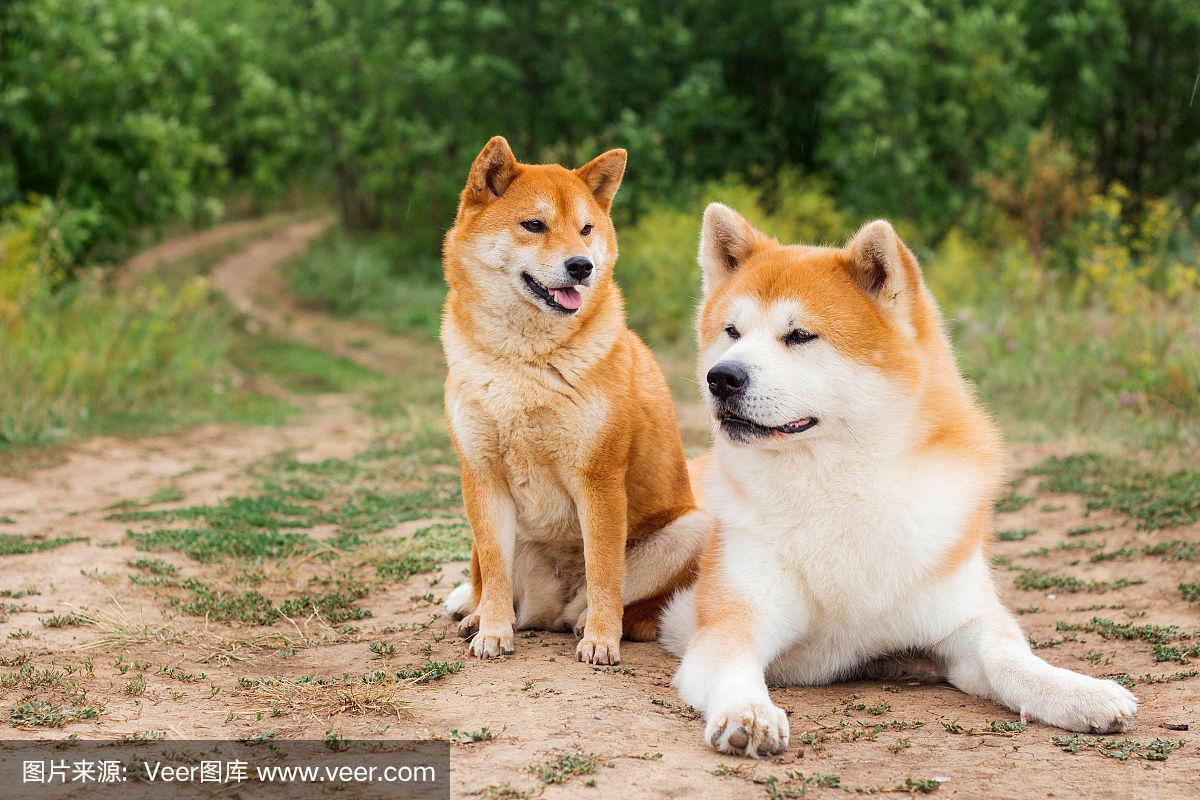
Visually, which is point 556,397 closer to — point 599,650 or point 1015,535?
point 599,650

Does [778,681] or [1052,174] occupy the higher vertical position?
[1052,174]

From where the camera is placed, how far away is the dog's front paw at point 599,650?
12.1 ft

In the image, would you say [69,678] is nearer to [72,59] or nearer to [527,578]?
[527,578]

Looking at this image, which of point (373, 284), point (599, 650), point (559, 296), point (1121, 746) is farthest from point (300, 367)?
point (1121, 746)

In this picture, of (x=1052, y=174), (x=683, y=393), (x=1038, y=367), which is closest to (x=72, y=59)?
(x=683, y=393)

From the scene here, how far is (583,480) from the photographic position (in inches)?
149

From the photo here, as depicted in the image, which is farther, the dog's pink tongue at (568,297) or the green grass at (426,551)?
the green grass at (426,551)

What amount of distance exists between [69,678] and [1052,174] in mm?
11570

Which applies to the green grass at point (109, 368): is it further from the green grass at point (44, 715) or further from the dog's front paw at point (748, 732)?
the dog's front paw at point (748, 732)

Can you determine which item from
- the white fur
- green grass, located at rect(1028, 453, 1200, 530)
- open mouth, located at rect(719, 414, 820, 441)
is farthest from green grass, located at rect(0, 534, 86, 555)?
green grass, located at rect(1028, 453, 1200, 530)

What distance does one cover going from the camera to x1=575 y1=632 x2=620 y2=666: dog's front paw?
146 inches

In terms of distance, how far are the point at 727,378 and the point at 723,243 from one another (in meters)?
0.75

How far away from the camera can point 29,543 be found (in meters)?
5.22

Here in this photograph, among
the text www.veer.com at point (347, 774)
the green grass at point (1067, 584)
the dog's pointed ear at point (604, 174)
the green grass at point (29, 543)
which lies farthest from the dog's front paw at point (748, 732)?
the green grass at point (29, 543)
